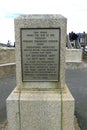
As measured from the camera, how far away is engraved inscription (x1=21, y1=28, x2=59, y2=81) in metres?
4.10

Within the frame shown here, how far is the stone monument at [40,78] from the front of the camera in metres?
4.07

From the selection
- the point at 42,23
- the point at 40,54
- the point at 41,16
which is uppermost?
the point at 41,16

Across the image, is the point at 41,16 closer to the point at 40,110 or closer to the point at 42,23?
the point at 42,23

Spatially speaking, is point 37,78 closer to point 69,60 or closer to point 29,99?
point 29,99

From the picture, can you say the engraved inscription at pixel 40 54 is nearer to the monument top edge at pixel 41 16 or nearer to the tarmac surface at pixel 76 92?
the monument top edge at pixel 41 16

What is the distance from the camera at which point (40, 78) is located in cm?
428

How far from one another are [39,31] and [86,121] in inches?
105

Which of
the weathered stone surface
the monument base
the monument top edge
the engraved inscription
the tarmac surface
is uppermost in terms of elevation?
the monument top edge

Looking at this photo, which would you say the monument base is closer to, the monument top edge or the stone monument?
the stone monument

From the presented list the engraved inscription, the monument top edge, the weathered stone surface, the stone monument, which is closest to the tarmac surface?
the stone monument

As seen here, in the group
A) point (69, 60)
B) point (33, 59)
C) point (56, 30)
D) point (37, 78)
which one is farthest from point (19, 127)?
point (69, 60)

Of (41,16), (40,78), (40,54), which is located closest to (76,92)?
(40,78)

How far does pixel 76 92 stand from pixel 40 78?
4353 millimetres

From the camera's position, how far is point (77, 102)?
281 inches
